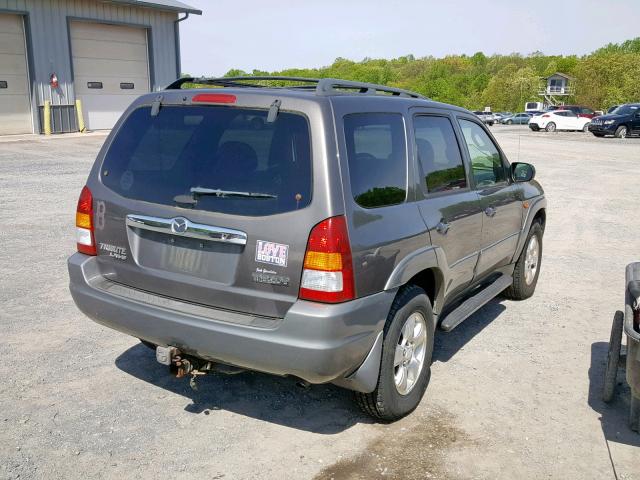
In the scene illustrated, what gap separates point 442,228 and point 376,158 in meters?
0.73

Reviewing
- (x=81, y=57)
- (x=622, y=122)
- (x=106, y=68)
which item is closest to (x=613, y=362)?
(x=81, y=57)

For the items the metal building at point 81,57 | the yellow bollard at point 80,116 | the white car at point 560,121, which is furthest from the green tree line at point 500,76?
the yellow bollard at point 80,116

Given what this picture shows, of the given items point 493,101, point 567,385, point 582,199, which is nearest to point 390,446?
point 567,385

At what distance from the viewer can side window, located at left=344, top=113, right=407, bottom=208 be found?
10.8 ft

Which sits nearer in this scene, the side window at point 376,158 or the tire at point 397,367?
the side window at point 376,158

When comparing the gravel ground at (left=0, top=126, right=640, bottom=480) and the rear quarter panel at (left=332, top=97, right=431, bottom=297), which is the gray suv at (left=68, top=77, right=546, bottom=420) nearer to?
the rear quarter panel at (left=332, top=97, right=431, bottom=297)

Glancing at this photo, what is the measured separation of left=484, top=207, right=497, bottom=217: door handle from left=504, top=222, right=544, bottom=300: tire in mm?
1096

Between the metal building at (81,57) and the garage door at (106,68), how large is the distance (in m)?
0.04

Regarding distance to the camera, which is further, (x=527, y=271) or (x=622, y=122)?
(x=622, y=122)

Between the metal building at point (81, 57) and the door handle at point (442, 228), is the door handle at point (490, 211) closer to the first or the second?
the door handle at point (442, 228)

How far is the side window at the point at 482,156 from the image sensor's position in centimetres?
478

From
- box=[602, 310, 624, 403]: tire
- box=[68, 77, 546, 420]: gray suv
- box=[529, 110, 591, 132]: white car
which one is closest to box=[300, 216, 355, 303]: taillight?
box=[68, 77, 546, 420]: gray suv

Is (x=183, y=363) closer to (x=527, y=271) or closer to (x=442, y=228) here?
(x=442, y=228)

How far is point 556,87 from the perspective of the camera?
10975cm
